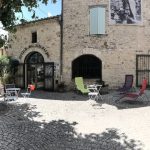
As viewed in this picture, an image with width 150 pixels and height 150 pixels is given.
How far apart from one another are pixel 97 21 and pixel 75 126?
33.0 feet

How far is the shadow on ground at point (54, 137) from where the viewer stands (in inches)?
301

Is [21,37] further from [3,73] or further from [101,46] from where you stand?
[101,46]

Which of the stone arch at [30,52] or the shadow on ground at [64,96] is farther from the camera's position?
the stone arch at [30,52]

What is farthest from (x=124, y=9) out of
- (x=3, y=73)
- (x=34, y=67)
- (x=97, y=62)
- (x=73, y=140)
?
(x=73, y=140)

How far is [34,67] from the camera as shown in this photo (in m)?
20.9

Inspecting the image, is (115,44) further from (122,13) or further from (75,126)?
(75,126)

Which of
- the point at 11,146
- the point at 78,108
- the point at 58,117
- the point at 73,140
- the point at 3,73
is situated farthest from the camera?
the point at 3,73

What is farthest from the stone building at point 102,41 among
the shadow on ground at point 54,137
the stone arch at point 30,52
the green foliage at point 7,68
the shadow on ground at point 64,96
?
the shadow on ground at point 54,137

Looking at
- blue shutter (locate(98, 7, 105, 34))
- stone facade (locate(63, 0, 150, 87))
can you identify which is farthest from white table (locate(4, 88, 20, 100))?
blue shutter (locate(98, 7, 105, 34))

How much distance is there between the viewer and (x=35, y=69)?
2083cm

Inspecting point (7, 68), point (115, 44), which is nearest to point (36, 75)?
point (7, 68)

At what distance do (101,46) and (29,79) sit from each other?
19.5 feet

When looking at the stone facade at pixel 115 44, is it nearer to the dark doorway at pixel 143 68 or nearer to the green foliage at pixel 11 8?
the dark doorway at pixel 143 68

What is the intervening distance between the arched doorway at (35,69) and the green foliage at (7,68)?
0.90 meters
